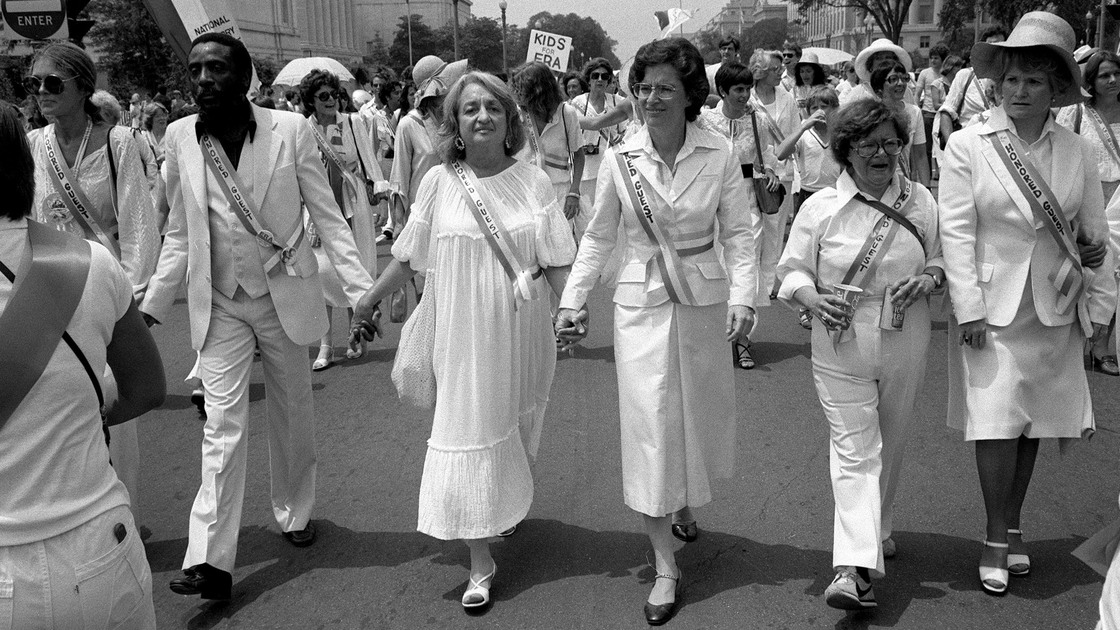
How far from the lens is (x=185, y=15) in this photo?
624 centimetres

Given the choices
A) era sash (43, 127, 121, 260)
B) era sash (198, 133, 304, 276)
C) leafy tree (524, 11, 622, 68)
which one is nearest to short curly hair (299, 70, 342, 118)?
era sash (43, 127, 121, 260)

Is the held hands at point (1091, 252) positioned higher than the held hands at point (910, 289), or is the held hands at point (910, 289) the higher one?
the held hands at point (1091, 252)

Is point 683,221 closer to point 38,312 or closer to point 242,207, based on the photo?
point 242,207

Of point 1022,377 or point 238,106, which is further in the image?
point 238,106

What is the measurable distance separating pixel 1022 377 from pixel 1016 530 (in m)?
0.66

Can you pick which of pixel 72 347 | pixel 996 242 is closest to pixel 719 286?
pixel 996 242

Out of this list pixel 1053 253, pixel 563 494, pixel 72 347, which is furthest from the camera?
pixel 563 494

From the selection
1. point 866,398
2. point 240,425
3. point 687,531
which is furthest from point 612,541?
point 240,425

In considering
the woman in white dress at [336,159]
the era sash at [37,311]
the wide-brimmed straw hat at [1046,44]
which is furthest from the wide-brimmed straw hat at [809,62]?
the era sash at [37,311]

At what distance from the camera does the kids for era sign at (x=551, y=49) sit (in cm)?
1672

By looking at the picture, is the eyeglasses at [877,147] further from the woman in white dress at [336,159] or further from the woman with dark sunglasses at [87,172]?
the woman in white dress at [336,159]

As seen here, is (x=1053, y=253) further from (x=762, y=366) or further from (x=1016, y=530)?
(x=762, y=366)

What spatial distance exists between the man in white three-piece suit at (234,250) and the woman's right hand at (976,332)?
98.8 inches

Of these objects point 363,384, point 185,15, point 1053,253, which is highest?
point 185,15
